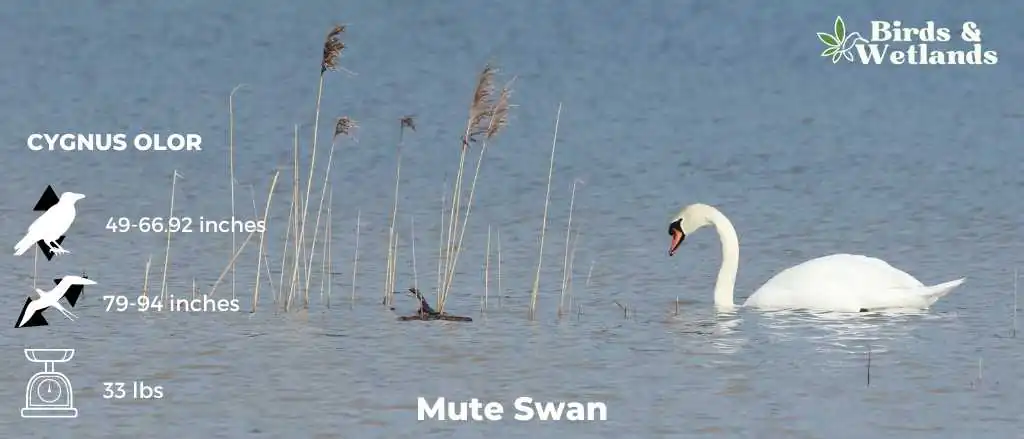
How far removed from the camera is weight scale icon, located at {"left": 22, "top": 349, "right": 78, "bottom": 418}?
14.0m

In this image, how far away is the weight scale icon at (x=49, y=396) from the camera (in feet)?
45.9

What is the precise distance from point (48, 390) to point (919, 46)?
2674 centimetres

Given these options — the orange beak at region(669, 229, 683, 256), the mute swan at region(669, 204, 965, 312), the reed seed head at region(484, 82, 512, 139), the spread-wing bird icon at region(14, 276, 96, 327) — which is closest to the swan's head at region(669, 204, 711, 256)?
the orange beak at region(669, 229, 683, 256)

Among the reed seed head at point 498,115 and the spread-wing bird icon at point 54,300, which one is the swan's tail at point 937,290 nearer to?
the reed seed head at point 498,115

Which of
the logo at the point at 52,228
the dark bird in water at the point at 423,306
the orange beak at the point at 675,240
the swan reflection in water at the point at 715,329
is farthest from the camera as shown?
the orange beak at the point at 675,240

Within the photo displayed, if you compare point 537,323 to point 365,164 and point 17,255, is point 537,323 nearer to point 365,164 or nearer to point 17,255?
point 17,255

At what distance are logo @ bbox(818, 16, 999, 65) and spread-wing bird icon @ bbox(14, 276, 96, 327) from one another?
18754 millimetres

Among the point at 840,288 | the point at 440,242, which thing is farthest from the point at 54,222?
the point at 840,288

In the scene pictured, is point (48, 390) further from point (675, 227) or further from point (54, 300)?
point (675, 227)

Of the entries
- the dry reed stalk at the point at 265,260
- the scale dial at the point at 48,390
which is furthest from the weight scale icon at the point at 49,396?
the dry reed stalk at the point at 265,260

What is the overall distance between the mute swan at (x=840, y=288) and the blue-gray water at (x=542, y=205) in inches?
9.9

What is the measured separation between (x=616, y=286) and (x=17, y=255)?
192 inches

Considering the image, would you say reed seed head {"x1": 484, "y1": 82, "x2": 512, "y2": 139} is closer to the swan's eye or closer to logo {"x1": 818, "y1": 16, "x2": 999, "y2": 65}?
the swan's eye

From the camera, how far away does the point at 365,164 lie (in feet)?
87.7
